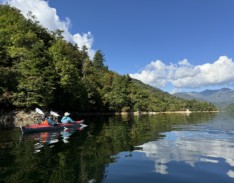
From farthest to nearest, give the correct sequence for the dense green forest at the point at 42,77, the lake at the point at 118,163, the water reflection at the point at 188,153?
1. the dense green forest at the point at 42,77
2. the water reflection at the point at 188,153
3. the lake at the point at 118,163

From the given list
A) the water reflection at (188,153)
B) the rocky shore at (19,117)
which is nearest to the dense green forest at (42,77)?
the rocky shore at (19,117)

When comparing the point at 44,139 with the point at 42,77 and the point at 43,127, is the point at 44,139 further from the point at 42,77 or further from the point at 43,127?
the point at 42,77

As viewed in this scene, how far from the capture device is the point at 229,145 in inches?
853

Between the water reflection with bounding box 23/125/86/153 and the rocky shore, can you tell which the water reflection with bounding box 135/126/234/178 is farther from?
the rocky shore

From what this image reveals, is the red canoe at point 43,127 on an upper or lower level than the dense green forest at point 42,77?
lower

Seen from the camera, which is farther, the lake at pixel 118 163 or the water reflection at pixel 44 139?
the water reflection at pixel 44 139

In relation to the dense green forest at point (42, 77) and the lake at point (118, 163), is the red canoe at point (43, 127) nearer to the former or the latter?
the lake at point (118, 163)

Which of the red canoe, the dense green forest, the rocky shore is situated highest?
the dense green forest

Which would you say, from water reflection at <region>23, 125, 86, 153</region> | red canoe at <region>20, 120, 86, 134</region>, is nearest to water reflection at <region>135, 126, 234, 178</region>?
water reflection at <region>23, 125, 86, 153</region>

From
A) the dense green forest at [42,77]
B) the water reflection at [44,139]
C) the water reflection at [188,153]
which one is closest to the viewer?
the water reflection at [188,153]

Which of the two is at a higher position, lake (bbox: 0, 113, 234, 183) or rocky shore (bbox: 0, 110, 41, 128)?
rocky shore (bbox: 0, 110, 41, 128)

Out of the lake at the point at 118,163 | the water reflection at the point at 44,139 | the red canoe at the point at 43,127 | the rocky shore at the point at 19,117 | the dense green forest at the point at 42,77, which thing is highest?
the dense green forest at the point at 42,77

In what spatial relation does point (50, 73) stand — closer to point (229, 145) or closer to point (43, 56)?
point (43, 56)

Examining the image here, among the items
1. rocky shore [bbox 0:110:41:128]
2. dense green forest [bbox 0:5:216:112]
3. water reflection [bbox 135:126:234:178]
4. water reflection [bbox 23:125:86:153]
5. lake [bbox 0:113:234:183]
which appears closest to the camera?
lake [bbox 0:113:234:183]
